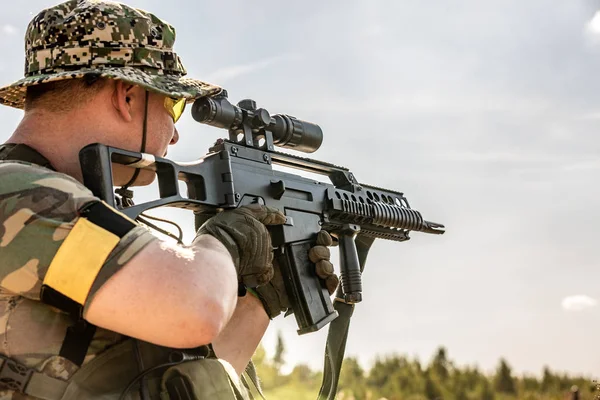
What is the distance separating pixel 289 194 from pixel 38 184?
1872mm

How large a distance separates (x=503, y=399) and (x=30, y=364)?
6375 millimetres

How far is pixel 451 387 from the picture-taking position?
28.0ft

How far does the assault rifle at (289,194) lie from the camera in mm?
3617

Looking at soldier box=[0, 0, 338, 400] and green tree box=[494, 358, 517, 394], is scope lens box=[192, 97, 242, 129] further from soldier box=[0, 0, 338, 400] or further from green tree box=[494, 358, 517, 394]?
green tree box=[494, 358, 517, 394]

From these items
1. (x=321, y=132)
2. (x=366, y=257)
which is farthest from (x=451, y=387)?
(x=321, y=132)

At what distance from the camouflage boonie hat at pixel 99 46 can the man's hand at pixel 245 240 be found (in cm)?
57

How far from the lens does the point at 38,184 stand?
287 cm

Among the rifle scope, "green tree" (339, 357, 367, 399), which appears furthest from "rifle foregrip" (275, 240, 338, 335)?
"green tree" (339, 357, 367, 399)

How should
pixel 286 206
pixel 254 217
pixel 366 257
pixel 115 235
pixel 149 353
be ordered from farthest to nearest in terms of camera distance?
pixel 366 257
pixel 286 206
pixel 254 217
pixel 149 353
pixel 115 235

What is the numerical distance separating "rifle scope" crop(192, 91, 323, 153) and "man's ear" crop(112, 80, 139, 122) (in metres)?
0.84

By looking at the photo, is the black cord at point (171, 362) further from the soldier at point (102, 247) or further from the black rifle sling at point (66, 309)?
the black rifle sling at point (66, 309)

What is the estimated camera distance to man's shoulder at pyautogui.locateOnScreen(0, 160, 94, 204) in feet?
9.37

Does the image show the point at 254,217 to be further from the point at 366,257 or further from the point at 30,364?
the point at 366,257

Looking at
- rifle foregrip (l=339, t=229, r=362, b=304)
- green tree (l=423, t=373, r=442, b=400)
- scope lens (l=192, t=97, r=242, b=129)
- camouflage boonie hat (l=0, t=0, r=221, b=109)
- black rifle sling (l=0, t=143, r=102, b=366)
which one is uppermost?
scope lens (l=192, t=97, r=242, b=129)
